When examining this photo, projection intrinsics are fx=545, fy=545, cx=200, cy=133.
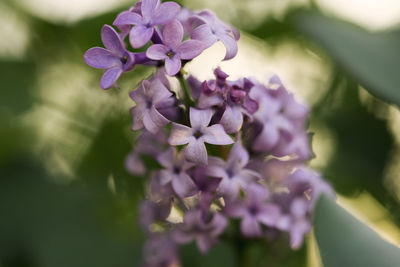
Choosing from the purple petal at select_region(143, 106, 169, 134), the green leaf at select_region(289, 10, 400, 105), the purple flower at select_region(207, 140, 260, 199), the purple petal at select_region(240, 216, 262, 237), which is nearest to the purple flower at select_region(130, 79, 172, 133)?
the purple petal at select_region(143, 106, 169, 134)

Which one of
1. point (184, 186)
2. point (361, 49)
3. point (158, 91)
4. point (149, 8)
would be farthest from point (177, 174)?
point (361, 49)

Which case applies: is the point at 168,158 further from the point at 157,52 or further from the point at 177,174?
the point at 157,52

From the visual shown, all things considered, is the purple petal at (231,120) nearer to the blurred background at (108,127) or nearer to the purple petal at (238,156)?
the purple petal at (238,156)

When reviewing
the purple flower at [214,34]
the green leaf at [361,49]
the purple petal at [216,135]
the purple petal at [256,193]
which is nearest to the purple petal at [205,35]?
the purple flower at [214,34]

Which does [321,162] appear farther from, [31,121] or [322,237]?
[31,121]

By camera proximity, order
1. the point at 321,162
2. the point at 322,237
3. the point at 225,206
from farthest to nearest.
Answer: the point at 321,162 < the point at 225,206 < the point at 322,237

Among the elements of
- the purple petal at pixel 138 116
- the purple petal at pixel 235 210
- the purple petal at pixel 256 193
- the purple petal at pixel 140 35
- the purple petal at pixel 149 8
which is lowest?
the purple petal at pixel 235 210

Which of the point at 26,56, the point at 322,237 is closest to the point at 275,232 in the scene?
the point at 322,237
